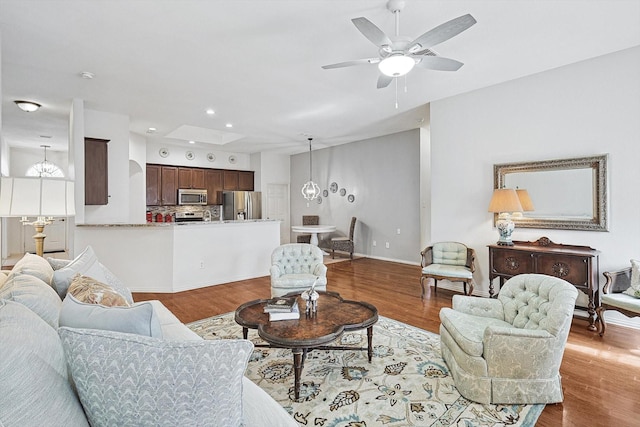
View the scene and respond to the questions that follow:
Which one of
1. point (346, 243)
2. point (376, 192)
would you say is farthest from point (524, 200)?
point (346, 243)

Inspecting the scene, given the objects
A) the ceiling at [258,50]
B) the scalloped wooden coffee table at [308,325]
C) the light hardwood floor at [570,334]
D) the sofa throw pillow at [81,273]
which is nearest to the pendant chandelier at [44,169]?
the ceiling at [258,50]

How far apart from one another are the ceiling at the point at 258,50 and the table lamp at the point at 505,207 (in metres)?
1.44

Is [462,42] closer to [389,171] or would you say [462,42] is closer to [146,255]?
[389,171]

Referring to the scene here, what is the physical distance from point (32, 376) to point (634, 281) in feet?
14.4

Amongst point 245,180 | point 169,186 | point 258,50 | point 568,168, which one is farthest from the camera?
point 245,180

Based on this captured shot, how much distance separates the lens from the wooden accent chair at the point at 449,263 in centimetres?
414

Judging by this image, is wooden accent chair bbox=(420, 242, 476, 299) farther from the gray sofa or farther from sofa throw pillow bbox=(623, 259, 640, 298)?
the gray sofa

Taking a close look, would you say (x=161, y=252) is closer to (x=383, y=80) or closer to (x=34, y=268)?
(x=34, y=268)

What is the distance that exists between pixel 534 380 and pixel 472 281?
93.3 inches

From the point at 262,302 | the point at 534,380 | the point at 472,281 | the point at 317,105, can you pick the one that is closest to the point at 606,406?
the point at 534,380

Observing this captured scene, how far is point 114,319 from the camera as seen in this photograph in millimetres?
1220

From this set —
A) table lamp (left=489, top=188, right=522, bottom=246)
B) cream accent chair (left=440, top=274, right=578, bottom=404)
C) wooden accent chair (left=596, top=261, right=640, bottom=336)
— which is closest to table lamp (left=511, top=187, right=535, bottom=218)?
table lamp (left=489, top=188, right=522, bottom=246)

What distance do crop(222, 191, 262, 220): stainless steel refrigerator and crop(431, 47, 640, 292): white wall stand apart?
5.31 m

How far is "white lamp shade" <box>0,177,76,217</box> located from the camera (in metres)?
2.30
